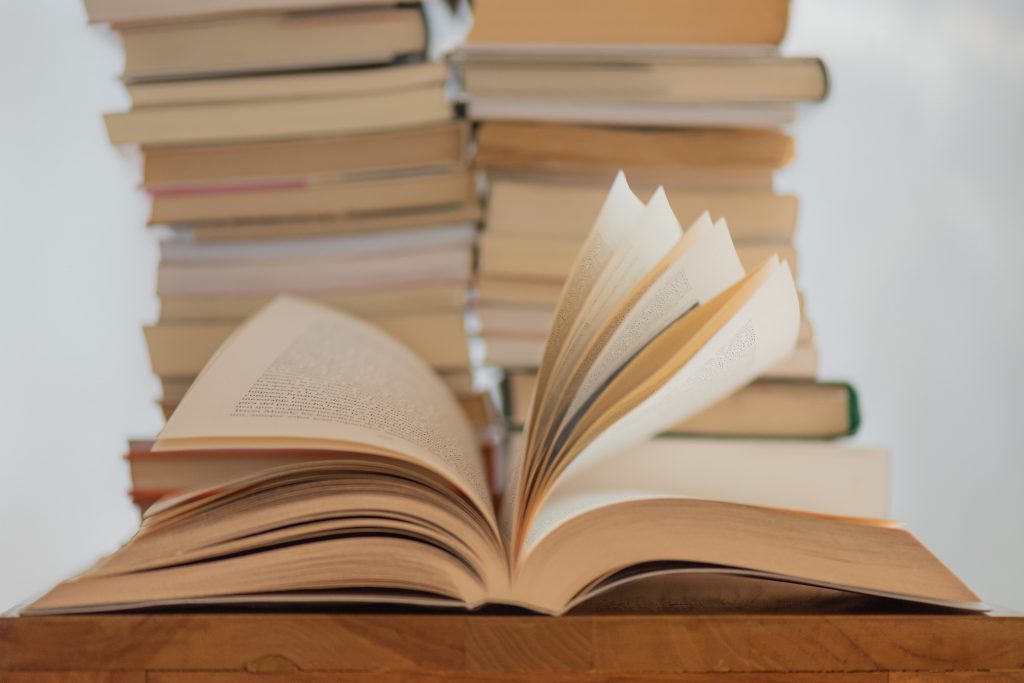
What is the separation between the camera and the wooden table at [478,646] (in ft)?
1.48

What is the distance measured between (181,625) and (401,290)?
1.29ft

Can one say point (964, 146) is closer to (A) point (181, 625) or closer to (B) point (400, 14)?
(B) point (400, 14)

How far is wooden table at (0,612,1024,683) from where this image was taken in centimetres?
45

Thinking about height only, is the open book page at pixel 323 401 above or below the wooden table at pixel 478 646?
above

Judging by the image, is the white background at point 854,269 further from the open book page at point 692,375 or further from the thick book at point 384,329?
the open book page at point 692,375

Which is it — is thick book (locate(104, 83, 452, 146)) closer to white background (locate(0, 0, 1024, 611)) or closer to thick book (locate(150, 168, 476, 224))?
thick book (locate(150, 168, 476, 224))

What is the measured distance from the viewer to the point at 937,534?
1.03m

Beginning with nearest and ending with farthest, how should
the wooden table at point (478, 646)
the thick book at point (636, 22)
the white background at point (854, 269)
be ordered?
the wooden table at point (478, 646) < the thick book at point (636, 22) < the white background at point (854, 269)

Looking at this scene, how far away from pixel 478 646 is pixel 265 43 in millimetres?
554

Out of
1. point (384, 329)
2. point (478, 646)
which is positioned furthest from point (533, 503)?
point (384, 329)

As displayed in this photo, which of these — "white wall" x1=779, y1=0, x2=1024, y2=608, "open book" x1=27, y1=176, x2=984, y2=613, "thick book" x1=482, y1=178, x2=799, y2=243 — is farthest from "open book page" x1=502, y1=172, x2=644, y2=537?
"white wall" x1=779, y1=0, x2=1024, y2=608

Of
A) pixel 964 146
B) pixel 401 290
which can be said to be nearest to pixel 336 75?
pixel 401 290

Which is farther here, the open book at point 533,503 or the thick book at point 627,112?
the thick book at point 627,112

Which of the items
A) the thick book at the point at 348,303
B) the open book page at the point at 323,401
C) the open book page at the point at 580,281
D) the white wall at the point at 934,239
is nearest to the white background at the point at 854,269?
the white wall at the point at 934,239
